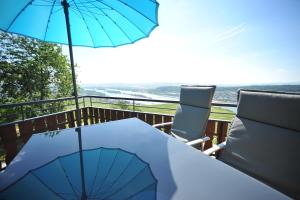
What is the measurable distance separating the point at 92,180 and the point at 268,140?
4.40 feet

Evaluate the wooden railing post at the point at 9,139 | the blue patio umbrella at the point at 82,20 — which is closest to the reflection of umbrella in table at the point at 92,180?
the blue patio umbrella at the point at 82,20

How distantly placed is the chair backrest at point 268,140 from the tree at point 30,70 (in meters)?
10.7

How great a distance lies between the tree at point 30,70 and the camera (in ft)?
27.2

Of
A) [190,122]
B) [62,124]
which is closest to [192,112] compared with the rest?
[190,122]

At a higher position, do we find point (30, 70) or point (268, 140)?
point (30, 70)

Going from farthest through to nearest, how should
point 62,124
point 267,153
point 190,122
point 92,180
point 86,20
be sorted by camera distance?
1. point 62,124
2. point 190,122
3. point 86,20
4. point 267,153
5. point 92,180

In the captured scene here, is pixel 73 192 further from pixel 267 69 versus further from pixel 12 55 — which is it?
pixel 267 69

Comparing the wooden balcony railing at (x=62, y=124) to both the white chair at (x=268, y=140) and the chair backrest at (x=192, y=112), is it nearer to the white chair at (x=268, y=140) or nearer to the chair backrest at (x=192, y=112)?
the chair backrest at (x=192, y=112)

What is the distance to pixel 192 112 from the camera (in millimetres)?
2133

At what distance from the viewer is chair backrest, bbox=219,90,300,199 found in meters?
1.14

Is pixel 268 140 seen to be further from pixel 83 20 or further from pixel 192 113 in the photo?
pixel 83 20

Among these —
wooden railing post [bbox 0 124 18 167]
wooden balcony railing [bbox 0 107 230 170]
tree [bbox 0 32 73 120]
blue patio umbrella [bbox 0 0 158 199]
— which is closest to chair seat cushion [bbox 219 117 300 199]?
wooden balcony railing [bbox 0 107 230 170]

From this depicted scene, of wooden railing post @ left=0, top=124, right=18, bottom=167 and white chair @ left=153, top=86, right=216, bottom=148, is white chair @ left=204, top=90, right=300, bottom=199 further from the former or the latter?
wooden railing post @ left=0, top=124, right=18, bottom=167

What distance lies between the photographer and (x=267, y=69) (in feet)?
55.4
